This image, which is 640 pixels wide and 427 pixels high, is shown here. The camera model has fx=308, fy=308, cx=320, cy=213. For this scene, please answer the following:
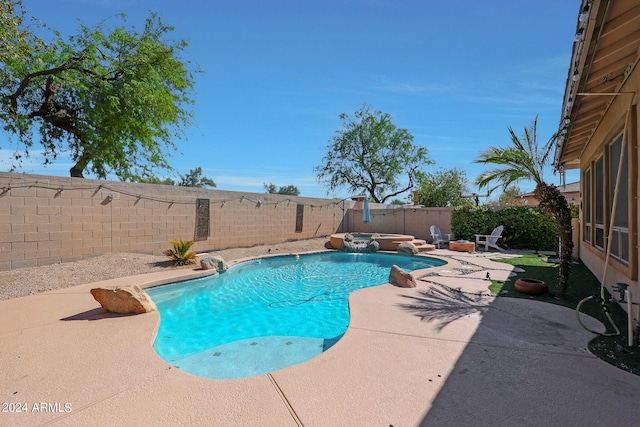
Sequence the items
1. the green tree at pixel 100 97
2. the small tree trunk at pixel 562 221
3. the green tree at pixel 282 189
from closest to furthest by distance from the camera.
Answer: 1. the small tree trunk at pixel 562 221
2. the green tree at pixel 100 97
3. the green tree at pixel 282 189

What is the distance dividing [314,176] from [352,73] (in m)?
15.4

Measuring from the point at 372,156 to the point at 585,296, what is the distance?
72.9 feet

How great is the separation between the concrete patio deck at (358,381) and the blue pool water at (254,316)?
771 mm

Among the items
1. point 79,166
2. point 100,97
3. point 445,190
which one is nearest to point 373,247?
point 445,190

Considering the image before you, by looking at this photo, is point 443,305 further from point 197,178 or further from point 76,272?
point 197,178

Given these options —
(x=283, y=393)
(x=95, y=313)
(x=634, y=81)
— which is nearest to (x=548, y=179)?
(x=634, y=81)

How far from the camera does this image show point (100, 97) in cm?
1136

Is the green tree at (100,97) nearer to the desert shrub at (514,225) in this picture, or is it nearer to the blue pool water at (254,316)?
the blue pool water at (254,316)

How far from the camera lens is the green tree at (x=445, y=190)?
68.2 ft

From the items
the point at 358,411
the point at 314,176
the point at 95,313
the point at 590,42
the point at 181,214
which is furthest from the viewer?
the point at 314,176

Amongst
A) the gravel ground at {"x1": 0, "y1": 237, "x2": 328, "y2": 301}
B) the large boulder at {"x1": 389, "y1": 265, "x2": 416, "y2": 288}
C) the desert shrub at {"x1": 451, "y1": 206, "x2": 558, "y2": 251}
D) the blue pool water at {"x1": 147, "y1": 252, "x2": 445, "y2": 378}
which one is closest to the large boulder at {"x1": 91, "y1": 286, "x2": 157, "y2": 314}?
the blue pool water at {"x1": 147, "y1": 252, "x2": 445, "y2": 378}

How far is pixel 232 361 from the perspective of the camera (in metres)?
4.14

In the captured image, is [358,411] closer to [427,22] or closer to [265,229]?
[427,22]

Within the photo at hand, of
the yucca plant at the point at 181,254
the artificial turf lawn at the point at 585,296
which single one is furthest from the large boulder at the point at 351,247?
the yucca plant at the point at 181,254
